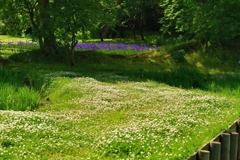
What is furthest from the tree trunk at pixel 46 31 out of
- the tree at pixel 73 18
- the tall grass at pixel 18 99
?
the tall grass at pixel 18 99

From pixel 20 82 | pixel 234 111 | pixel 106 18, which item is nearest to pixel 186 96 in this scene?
pixel 234 111

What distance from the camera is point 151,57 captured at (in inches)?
1071

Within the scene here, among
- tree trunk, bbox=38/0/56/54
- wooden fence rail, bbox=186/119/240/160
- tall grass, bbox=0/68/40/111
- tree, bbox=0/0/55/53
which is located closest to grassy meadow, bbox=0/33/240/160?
A: tall grass, bbox=0/68/40/111

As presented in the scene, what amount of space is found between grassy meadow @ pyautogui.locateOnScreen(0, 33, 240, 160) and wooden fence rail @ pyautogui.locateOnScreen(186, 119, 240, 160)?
284mm

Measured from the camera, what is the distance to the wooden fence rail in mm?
7430

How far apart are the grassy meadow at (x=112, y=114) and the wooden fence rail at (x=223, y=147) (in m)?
0.28

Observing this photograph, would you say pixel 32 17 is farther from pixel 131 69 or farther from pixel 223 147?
pixel 223 147

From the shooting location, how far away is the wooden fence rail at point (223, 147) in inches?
293

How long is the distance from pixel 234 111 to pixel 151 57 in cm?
1639

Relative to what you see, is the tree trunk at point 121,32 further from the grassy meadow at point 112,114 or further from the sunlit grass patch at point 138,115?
the sunlit grass patch at point 138,115

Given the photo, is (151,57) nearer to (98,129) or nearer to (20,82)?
(20,82)

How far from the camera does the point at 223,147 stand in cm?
850

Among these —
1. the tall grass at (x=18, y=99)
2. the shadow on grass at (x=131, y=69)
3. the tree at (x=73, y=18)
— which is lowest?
the tall grass at (x=18, y=99)

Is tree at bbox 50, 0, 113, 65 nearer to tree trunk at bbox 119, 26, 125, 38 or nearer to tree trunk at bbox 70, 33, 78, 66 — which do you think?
tree trunk at bbox 70, 33, 78, 66
